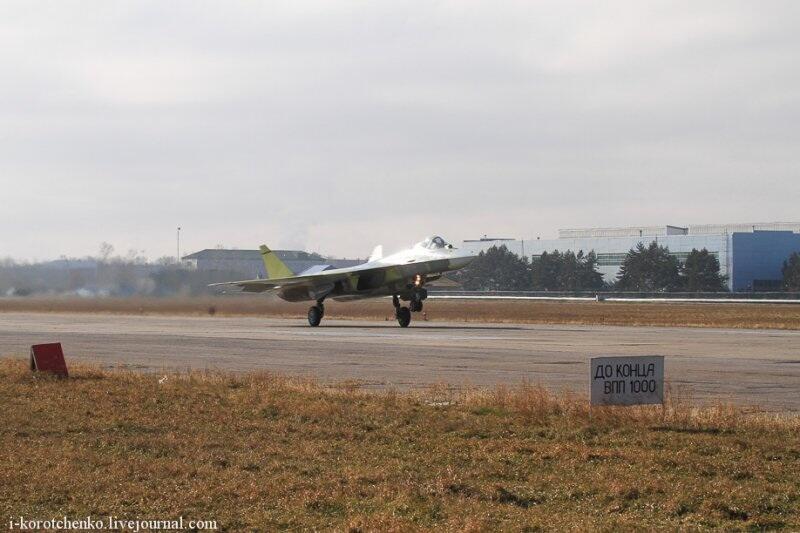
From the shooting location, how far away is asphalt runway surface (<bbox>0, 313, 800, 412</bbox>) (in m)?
21.5

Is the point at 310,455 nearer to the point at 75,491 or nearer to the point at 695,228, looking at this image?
the point at 75,491

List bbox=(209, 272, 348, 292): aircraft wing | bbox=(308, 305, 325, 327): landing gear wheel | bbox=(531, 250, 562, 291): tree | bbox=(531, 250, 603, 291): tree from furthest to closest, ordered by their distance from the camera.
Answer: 1. bbox=(531, 250, 562, 291): tree
2. bbox=(531, 250, 603, 291): tree
3. bbox=(308, 305, 325, 327): landing gear wheel
4. bbox=(209, 272, 348, 292): aircraft wing

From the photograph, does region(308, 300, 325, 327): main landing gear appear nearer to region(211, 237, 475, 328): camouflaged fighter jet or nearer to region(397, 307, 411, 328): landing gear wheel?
region(211, 237, 475, 328): camouflaged fighter jet

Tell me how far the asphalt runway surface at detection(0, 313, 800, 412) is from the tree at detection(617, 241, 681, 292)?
257 ft

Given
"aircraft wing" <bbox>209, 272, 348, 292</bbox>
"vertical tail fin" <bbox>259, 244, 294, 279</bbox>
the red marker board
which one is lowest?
the red marker board

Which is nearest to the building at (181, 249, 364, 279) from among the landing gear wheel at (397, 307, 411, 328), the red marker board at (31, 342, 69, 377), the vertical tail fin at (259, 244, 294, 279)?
the vertical tail fin at (259, 244, 294, 279)

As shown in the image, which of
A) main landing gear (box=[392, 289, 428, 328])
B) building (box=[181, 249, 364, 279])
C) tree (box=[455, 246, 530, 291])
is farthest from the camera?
tree (box=[455, 246, 530, 291])

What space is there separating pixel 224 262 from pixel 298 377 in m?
52.2

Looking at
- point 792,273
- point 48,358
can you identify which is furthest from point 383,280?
point 792,273

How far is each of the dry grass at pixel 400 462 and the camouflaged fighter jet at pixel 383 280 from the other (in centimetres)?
2584

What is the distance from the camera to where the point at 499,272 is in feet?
444

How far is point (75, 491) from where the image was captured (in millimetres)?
9977

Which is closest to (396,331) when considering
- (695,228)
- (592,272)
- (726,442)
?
(726,442)

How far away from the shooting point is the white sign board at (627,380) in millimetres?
15141
